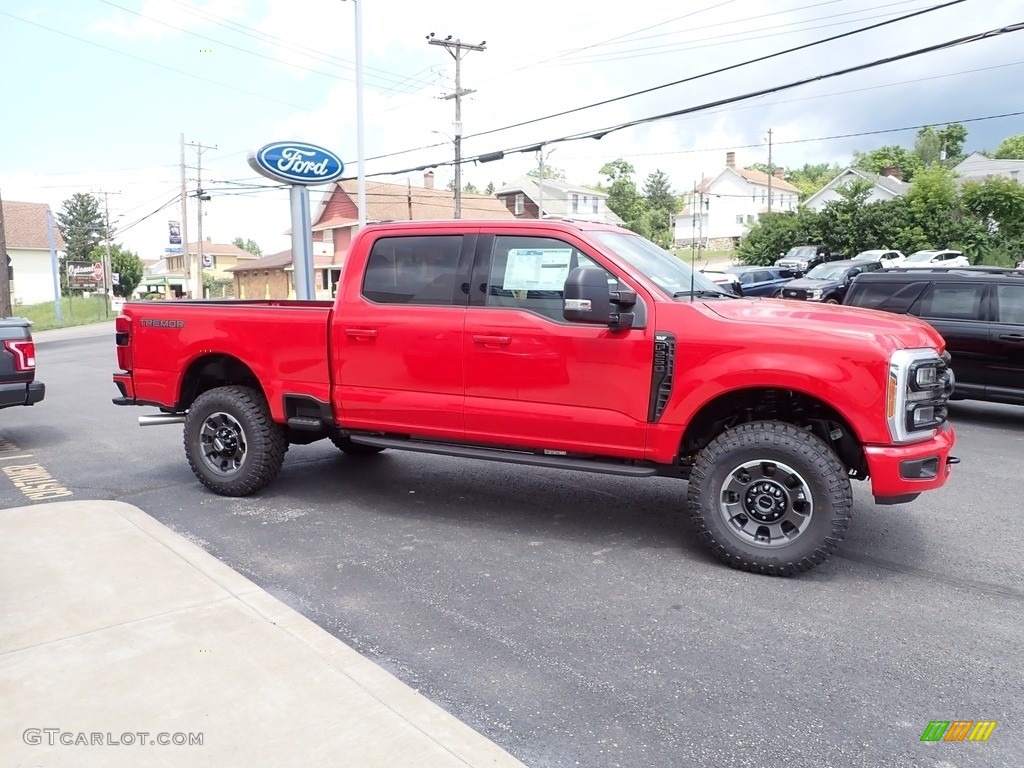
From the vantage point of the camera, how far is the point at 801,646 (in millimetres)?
3752

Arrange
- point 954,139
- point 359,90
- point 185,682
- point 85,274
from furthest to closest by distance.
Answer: point 954,139
point 85,274
point 359,90
point 185,682

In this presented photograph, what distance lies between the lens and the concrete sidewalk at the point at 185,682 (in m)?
2.84

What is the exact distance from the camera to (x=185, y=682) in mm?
3289

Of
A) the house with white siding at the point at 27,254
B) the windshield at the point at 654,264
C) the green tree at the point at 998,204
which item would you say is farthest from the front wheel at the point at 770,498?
the house with white siding at the point at 27,254

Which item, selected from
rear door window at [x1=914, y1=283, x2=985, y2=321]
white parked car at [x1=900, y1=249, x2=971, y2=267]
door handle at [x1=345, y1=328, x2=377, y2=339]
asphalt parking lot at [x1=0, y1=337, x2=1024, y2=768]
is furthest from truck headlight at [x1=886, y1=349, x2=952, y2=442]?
white parked car at [x1=900, y1=249, x2=971, y2=267]

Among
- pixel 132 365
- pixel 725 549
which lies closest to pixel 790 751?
pixel 725 549

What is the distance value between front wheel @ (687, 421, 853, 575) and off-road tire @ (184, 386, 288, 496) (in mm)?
3240

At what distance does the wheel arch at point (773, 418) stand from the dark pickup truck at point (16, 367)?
6697mm

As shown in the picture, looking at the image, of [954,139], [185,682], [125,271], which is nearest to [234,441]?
[185,682]

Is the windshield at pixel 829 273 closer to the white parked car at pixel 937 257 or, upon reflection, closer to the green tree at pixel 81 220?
the white parked car at pixel 937 257

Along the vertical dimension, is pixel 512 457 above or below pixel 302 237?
below

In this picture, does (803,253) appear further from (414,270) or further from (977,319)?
(414,270)

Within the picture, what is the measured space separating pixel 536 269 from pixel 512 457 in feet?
4.10

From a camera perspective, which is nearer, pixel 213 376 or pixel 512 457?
pixel 512 457
